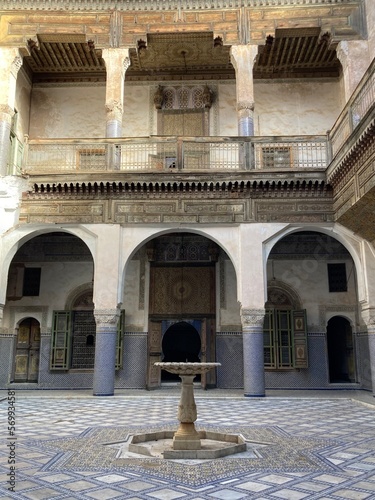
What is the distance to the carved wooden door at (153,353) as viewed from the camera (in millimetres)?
10664

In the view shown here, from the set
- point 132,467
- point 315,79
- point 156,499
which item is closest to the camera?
point 156,499

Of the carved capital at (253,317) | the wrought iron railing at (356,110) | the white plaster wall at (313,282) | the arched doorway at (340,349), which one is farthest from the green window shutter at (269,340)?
the wrought iron railing at (356,110)

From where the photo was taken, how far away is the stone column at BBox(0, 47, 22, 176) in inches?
373

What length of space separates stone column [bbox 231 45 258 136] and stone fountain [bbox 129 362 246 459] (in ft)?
19.9

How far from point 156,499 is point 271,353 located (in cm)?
808

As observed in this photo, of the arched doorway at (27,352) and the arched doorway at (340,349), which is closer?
the arched doorway at (27,352)

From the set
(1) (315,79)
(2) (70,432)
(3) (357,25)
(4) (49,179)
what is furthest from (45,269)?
(3) (357,25)

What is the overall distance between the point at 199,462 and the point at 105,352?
5.29 meters

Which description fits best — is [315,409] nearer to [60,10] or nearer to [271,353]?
[271,353]

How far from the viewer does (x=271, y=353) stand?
35.1 feet

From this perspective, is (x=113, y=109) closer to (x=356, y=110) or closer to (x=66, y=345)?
(x=356, y=110)

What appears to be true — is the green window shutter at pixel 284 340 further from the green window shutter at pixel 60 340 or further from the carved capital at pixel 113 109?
the carved capital at pixel 113 109

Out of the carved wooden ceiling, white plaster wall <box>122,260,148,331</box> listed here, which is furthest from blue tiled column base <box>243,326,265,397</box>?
the carved wooden ceiling

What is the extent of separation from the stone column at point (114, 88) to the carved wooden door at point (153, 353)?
14.0 ft
